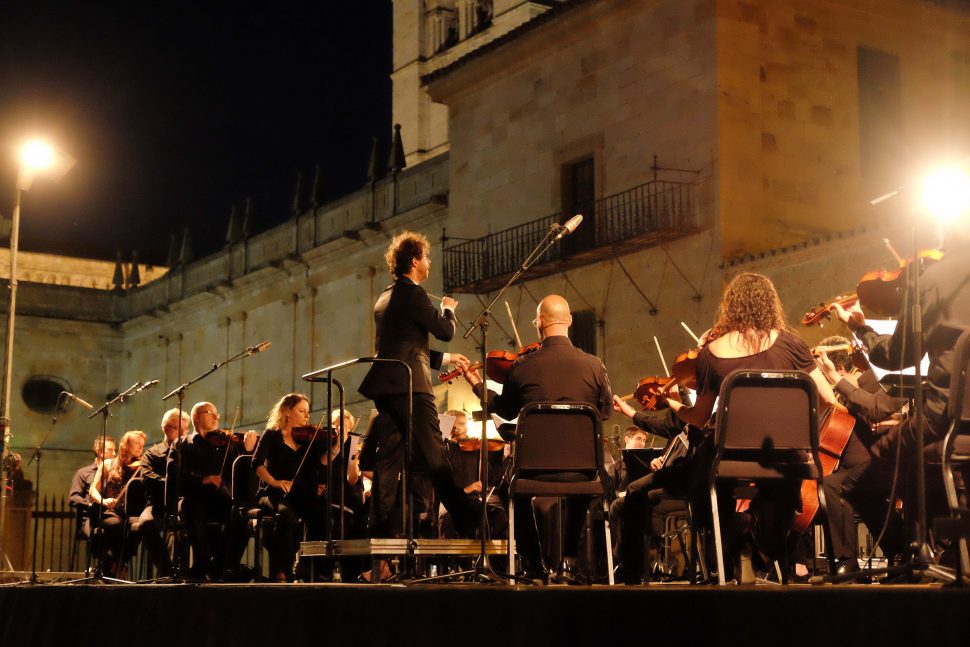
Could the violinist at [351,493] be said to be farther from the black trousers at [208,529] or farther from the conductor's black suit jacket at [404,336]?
the conductor's black suit jacket at [404,336]

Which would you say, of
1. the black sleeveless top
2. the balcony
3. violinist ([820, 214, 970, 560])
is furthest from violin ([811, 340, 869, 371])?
the balcony

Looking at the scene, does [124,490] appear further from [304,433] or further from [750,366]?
[750,366]

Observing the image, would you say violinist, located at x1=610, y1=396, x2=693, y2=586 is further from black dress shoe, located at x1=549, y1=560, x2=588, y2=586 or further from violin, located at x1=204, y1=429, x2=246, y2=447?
violin, located at x1=204, y1=429, x2=246, y2=447

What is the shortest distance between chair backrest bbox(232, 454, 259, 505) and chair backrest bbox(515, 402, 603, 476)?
429 centimetres

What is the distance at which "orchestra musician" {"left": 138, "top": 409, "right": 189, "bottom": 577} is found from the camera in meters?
10.4

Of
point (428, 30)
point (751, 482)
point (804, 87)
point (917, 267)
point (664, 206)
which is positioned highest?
point (428, 30)

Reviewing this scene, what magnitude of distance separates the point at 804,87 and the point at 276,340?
55.6 ft

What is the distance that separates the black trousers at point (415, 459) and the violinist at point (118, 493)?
470 centimetres

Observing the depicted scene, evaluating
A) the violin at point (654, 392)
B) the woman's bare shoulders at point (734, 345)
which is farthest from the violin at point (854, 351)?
the violin at point (654, 392)

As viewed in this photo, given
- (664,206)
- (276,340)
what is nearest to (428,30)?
(276,340)

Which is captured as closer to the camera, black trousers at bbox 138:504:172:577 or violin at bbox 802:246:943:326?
violin at bbox 802:246:943:326

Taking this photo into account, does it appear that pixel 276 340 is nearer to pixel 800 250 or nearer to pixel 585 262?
pixel 585 262

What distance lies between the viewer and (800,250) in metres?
17.3

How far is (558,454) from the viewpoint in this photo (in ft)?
20.9
